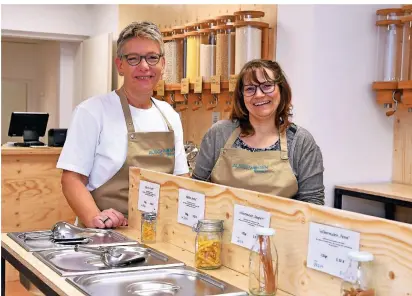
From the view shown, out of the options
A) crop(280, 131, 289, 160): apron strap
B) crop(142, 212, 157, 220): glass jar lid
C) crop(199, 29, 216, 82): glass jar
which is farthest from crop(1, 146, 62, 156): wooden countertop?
crop(280, 131, 289, 160): apron strap

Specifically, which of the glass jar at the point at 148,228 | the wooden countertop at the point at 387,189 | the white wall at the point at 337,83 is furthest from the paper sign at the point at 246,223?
the white wall at the point at 337,83

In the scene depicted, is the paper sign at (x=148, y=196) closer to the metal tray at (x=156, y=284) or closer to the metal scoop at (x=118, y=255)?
the metal scoop at (x=118, y=255)

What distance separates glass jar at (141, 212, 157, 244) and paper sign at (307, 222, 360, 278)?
0.74 m

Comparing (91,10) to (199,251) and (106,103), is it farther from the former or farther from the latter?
(199,251)

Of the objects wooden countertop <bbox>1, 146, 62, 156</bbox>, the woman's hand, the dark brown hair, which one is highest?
the dark brown hair

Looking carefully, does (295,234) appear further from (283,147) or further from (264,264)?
(283,147)

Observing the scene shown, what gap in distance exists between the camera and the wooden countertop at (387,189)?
3.37 meters

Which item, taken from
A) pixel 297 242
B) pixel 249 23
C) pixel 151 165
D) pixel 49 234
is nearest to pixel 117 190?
pixel 151 165

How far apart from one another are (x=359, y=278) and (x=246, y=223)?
47cm

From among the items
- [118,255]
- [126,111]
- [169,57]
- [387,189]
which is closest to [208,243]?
[118,255]

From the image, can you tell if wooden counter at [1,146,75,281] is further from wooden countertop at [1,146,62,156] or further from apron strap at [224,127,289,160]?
apron strap at [224,127,289,160]

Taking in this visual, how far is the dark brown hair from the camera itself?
2.11 metres

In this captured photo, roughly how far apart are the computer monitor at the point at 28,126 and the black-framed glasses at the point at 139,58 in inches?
136

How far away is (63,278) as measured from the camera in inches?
60.3
